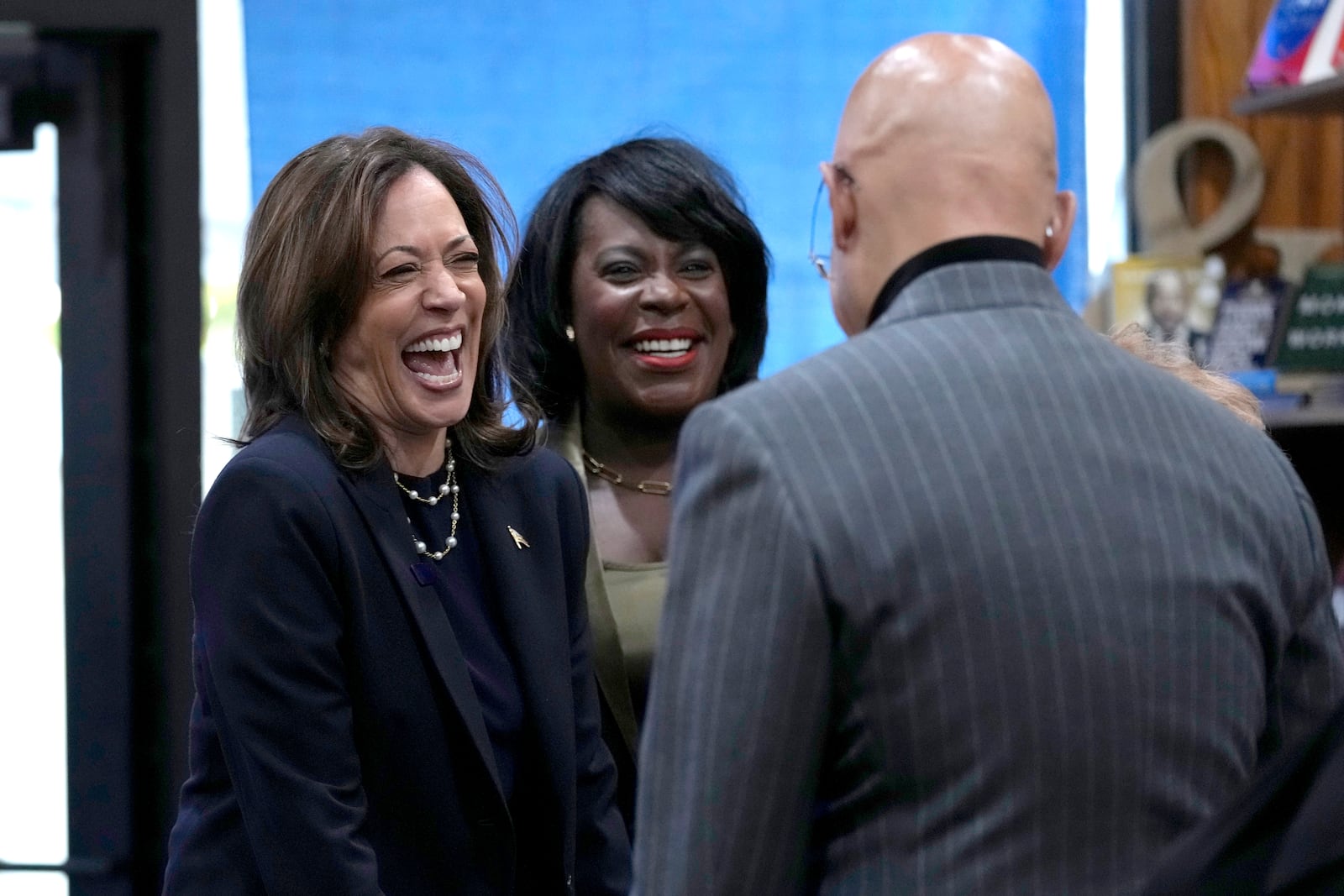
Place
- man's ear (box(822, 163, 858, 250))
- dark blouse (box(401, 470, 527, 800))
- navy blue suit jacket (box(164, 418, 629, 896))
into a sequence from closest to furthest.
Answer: man's ear (box(822, 163, 858, 250)), navy blue suit jacket (box(164, 418, 629, 896)), dark blouse (box(401, 470, 527, 800))

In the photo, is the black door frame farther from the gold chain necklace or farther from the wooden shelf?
the wooden shelf

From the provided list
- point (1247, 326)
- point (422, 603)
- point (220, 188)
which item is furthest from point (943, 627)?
point (220, 188)

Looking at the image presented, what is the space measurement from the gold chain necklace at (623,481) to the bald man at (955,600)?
1.19 meters

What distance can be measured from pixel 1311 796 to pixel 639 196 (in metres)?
1.50

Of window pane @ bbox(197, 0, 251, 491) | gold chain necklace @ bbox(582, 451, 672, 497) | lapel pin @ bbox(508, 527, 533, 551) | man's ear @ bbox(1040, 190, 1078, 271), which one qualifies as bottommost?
lapel pin @ bbox(508, 527, 533, 551)

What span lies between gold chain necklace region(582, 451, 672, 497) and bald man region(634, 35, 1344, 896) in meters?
1.19

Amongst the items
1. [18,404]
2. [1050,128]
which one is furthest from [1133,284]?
[18,404]

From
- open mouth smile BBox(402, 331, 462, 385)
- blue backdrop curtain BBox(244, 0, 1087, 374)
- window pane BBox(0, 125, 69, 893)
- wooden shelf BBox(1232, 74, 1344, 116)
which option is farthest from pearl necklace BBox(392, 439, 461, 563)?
wooden shelf BBox(1232, 74, 1344, 116)

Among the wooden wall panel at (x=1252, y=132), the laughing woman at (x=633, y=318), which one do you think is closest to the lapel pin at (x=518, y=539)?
the laughing woman at (x=633, y=318)

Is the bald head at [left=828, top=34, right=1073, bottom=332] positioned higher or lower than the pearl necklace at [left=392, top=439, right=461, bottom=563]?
higher

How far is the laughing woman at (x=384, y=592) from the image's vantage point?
1484 millimetres

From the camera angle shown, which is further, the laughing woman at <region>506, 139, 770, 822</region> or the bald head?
the laughing woman at <region>506, 139, 770, 822</region>

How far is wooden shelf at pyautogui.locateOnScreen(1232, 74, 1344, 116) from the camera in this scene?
2.76 meters

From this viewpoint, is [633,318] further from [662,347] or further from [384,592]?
[384,592]
